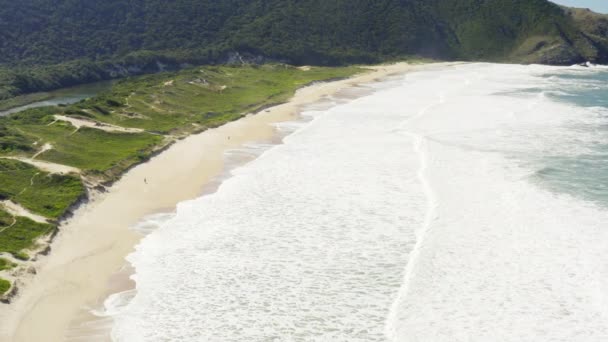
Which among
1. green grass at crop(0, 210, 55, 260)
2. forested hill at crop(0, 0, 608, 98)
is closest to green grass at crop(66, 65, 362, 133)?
green grass at crop(0, 210, 55, 260)

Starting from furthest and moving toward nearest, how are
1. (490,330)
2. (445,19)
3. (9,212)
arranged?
(445,19) < (9,212) < (490,330)

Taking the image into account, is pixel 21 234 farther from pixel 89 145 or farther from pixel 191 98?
pixel 191 98

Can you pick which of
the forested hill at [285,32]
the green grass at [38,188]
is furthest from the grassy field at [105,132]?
the forested hill at [285,32]

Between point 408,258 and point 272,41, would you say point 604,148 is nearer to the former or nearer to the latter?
point 408,258

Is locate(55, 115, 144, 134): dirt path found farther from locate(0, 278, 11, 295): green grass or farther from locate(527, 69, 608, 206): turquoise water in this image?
locate(527, 69, 608, 206): turquoise water

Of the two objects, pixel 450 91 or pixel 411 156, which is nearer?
pixel 411 156

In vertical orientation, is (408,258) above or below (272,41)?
below

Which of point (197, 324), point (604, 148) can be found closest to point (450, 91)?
point (604, 148)

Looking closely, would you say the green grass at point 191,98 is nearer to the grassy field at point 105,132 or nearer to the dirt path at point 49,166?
the grassy field at point 105,132

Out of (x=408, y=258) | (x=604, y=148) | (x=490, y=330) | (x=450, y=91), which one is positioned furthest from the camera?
(x=450, y=91)

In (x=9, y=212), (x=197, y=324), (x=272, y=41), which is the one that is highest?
(x=272, y=41)
